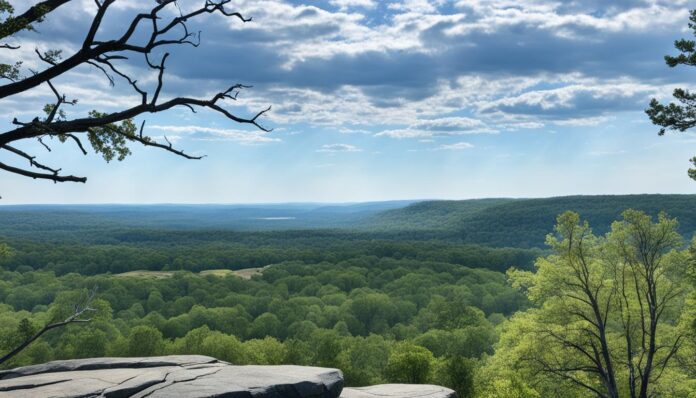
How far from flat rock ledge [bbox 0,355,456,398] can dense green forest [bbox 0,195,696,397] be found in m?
2.75

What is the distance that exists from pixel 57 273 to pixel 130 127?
17259cm

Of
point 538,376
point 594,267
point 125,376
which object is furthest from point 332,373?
point 594,267

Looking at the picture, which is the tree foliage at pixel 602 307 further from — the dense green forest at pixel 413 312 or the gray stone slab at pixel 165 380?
the gray stone slab at pixel 165 380

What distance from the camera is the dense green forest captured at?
34219mm

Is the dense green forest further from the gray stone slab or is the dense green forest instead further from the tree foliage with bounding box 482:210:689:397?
the gray stone slab

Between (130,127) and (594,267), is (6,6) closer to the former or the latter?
(130,127)

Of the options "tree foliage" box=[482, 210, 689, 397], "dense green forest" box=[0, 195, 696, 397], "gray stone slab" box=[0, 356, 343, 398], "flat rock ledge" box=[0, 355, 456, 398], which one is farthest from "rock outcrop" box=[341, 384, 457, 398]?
"tree foliage" box=[482, 210, 689, 397]

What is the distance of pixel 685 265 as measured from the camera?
107ft

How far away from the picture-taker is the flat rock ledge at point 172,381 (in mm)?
18578

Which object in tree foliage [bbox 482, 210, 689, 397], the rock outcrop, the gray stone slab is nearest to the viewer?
the gray stone slab

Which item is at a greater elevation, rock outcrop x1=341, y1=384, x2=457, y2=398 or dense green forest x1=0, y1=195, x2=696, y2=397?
rock outcrop x1=341, y1=384, x2=457, y2=398

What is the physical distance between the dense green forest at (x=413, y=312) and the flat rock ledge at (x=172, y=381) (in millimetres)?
2753

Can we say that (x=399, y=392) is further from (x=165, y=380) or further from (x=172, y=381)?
(x=165, y=380)

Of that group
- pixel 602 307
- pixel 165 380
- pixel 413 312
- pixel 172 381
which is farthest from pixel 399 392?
pixel 413 312
